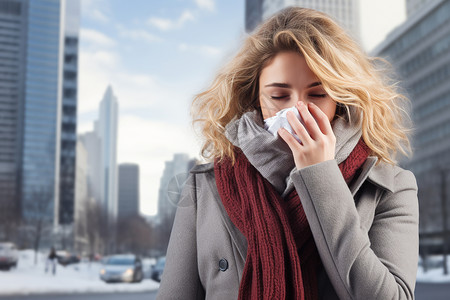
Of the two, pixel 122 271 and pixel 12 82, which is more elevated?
pixel 12 82

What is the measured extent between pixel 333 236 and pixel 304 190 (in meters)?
0.11

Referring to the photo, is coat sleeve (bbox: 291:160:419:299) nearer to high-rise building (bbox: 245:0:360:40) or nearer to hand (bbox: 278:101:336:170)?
hand (bbox: 278:101:336:170)

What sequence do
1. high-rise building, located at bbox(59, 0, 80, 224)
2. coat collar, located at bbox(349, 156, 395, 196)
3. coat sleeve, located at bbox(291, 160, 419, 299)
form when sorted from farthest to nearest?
high-rise building, located at bbox(59, 0, 80, 224) → coat collar, located at bbox(349, 156, 395, 196) → coat sleeve, located at bbox(291, 160, 419, 299)

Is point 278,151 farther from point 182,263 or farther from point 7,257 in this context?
point 7,257

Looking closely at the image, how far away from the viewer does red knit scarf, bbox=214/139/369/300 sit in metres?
1.10

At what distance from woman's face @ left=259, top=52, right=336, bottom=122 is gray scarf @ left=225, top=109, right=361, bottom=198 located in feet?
0.19

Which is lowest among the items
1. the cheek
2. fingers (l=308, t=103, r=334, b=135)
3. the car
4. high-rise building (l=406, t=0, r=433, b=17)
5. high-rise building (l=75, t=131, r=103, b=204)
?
the car

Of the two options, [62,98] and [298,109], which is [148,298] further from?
[62,98]

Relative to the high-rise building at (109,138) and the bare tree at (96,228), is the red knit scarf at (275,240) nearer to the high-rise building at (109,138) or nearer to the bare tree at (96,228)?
the bare tree at (96,228)

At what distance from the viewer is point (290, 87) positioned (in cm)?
121

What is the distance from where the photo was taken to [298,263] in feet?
3.59

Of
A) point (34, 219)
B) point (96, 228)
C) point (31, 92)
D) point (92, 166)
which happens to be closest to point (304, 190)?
point (96, 228)

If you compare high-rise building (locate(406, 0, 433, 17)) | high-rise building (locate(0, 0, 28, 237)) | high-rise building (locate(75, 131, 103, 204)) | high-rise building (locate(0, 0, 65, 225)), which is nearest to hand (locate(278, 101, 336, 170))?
high-rise building (locate(75, 131, 103, 204))

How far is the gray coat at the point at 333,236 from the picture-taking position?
3.45ft
